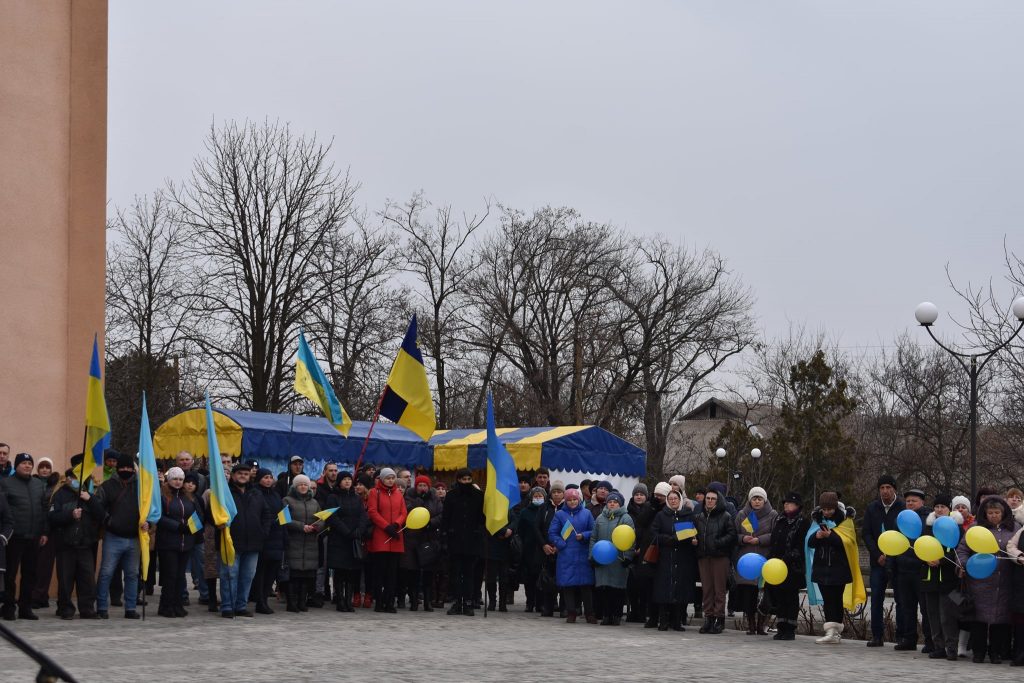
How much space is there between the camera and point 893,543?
14203 mm

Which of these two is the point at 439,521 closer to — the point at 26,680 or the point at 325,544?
the point at 325,544

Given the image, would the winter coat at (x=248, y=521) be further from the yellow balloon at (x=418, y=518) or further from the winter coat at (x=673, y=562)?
the winter coat at (x=673, y=562)

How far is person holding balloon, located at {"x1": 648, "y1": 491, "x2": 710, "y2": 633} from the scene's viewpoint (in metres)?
16.8

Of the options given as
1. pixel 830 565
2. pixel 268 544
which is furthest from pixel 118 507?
pixel 830 565

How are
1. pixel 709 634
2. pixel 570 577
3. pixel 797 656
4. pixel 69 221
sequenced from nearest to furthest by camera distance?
pixel 797 656 < pixel 709 634 < pixel 570 577 < pixel 69 221

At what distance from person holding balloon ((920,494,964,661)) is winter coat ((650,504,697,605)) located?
134 inches

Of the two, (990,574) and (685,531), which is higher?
(685,531)

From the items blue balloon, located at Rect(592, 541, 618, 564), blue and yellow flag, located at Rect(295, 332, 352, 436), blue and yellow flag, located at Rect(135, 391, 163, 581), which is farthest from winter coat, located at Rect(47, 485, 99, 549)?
blue balloon, located at Rect(592, 541, 618, 564)

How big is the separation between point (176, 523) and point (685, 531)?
6.36 m

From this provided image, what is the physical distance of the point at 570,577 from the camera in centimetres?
1798

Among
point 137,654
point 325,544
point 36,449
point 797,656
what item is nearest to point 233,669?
point 137,654

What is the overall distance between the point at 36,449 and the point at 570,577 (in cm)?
770

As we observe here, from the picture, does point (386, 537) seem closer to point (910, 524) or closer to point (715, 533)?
point (715, 533)

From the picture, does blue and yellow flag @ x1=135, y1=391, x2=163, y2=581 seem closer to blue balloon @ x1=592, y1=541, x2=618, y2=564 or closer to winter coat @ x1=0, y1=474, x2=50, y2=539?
winter coat @ x1=0, y1=474, x2=50, y2=539
